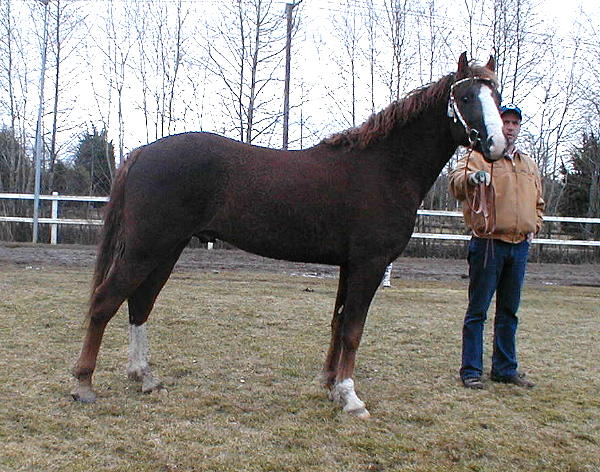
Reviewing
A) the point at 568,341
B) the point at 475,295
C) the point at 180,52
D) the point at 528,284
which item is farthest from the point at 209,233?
the point at 180,52

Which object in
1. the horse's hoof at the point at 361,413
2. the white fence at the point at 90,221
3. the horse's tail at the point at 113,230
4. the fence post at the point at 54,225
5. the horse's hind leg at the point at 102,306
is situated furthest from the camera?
the fence post at the point at 54,225

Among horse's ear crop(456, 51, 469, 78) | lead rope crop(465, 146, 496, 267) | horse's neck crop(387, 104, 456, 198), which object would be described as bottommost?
lead rope crop(465, 146, 496, 267)

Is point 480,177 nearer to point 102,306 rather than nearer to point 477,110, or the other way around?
point 477,110

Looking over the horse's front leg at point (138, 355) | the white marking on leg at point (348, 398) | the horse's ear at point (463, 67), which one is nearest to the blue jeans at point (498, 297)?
the white marking on leg at point (348, 398)

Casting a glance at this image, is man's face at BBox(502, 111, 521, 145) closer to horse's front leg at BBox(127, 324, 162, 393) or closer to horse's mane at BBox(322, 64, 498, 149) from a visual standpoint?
horse's mane at BBox(322, 64, 498, 149)

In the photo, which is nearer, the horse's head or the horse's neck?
the horse's head

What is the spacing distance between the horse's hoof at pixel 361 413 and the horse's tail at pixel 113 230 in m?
2.03

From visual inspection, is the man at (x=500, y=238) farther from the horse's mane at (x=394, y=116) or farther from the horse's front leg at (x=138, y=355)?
the horse's front leg at (x=138, y=355)

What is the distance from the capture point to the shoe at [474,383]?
461 centimetres

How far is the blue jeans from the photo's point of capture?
15.5 ft

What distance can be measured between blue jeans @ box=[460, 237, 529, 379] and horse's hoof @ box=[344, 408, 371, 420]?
1308 millimetres

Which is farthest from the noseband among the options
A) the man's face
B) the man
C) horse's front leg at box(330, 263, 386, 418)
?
horse's front leg at box(330, 263, 386, 418)

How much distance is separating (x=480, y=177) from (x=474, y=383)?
5.71ft

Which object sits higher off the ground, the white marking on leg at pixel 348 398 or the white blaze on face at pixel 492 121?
the white blaze on face at pixel 492 121
